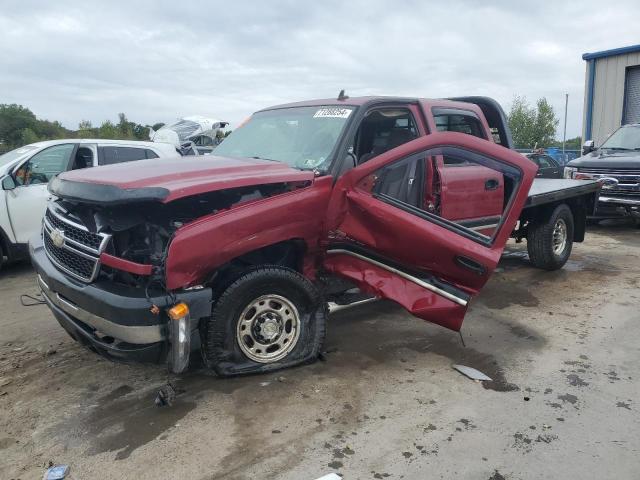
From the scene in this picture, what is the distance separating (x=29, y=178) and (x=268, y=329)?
509 cm

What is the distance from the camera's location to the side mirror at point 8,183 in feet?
22.3

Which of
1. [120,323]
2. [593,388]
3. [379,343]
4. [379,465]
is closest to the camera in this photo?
[379,465]

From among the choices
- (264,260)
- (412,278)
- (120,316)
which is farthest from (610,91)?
(120,316)

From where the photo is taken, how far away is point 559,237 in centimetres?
713

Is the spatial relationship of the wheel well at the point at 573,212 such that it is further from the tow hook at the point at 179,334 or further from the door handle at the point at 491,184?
the tow hook at the point at 179,334

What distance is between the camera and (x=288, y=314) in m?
3.79

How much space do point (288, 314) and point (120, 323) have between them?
117 cm

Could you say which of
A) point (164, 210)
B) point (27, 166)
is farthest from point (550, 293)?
Result: point (27, 166)

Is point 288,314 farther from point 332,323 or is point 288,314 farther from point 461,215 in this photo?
point 461,215

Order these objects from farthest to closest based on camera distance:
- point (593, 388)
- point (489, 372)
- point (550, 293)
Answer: point (550, 293)
point (489, 372)
point (593, 388)

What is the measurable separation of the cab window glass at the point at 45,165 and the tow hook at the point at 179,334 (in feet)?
16.5

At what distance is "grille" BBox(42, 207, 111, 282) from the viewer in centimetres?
328

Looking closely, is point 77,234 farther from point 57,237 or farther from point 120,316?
point 120,316

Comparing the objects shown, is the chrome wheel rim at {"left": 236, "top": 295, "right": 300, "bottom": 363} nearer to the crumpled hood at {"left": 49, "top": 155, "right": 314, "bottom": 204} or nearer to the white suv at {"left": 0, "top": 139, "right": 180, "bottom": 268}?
the crumpled hood at {"left": 49, "top": 155, "right": 314, "bottom": 204}
